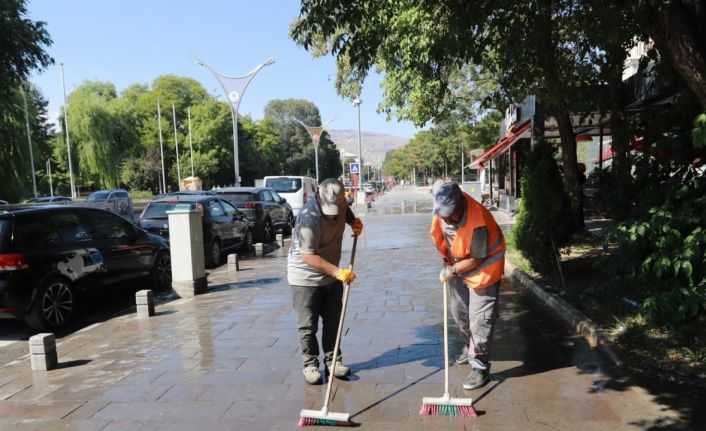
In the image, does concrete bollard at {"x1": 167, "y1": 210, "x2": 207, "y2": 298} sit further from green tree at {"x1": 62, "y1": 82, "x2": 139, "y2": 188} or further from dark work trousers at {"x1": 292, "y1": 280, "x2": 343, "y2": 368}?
green tree at {"x1": 62, "y1": 82, "x2": 139, "y2": 188}

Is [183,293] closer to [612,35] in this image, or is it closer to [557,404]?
[557,404]

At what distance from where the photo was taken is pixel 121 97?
2680 inches

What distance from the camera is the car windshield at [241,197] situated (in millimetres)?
15352

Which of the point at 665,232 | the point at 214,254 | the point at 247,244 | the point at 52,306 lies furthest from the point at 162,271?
the point at 665,232

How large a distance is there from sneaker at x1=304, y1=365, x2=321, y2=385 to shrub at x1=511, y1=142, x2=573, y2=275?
14.9 feet

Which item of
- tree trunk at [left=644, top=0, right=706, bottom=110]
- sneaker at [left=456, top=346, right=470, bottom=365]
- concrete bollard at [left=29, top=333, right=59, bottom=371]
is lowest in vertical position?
sneaker at [left=456, top=346, right=470, bottom=365]

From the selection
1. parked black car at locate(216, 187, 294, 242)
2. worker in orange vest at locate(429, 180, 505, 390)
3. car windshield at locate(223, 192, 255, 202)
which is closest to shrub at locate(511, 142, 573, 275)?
worker in orange vest at locate(429, 180, 505, 390)

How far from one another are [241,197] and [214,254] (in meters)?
3.89

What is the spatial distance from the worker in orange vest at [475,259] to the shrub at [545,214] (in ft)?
12.4

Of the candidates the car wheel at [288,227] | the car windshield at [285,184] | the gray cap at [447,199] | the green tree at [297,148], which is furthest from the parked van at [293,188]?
the green tree at [297,148]

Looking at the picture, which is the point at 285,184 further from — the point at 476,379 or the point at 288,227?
the point at 476,379

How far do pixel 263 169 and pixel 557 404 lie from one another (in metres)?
69.1

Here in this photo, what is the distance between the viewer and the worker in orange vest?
13.6 feet

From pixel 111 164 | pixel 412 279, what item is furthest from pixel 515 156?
pixel 111 164
